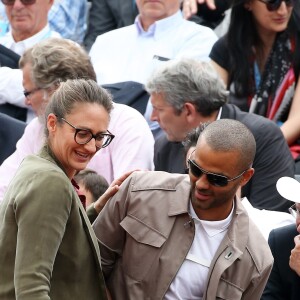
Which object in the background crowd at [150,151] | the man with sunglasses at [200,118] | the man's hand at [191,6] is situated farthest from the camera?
the man's hand at [191,6]

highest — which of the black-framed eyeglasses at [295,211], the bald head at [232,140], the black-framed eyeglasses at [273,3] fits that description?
the bald head at [232,140]

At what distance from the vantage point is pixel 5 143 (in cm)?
597

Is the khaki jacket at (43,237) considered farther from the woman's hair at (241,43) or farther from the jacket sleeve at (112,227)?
the woman's hair at (241,43)

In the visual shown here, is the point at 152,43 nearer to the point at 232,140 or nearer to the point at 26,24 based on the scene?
the point at 26,24

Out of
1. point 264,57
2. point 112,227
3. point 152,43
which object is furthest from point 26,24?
point 112,227

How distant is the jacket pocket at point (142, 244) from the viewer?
12.8ft

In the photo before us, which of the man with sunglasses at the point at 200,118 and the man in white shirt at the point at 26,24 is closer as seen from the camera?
the man with sunglasses at the point at 200,118

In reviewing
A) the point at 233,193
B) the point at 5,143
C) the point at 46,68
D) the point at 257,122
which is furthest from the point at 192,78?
the point at 233,193

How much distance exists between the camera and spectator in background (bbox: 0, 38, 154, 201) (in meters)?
5.22

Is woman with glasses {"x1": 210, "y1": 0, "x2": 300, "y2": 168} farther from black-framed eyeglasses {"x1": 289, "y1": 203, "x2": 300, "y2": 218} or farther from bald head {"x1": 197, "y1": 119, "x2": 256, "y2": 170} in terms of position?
bald head {"x1": 197, "y1": 119, "x2": 256, "y2": 170}

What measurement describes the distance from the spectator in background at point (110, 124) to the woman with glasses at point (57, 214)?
4.43ft

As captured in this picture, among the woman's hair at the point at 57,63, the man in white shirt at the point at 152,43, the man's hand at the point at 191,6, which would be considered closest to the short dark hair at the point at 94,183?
the woman's hair at the point at 57,63

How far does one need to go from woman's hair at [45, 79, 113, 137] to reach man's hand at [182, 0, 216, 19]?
10.6 ft

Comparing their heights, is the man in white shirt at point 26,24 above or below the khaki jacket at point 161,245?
below
